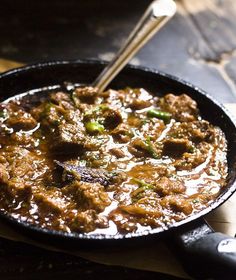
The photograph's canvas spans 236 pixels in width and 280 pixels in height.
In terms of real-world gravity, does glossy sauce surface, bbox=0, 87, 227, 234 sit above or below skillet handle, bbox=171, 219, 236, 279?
below

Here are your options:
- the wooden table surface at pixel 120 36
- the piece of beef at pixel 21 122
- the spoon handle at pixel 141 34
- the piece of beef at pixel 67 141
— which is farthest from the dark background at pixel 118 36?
the piece of beef at pixel 67 141

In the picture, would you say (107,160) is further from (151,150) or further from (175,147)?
(175,147)

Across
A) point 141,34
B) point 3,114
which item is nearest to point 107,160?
point 3,114

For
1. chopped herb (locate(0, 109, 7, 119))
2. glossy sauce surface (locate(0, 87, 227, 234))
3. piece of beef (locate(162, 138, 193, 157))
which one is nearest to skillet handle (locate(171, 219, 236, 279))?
glossy sauce surface (locate(0, 87, 227, 234))

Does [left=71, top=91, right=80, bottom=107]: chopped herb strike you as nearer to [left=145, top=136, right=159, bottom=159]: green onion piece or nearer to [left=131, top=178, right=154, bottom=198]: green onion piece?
[left=145, top=136, right=159, bottom=159]: green onion piece

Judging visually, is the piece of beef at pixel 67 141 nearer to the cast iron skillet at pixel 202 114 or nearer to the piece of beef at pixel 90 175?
the piece of beef at pixel 90 175

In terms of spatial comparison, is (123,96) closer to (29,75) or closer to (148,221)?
(29,75)

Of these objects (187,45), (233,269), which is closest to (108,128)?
(233,269)
